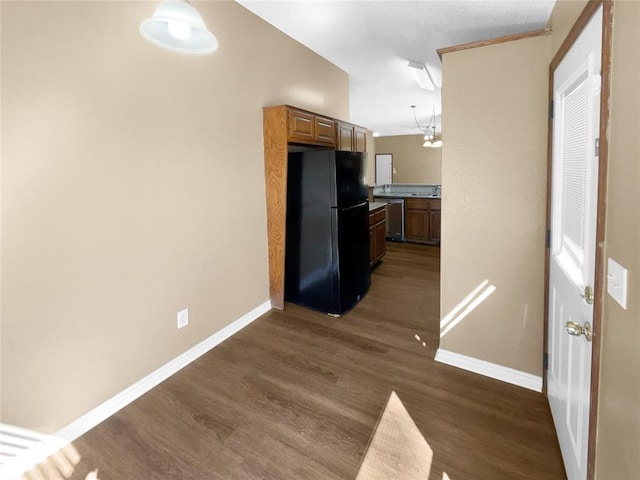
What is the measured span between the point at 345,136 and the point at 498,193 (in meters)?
2.16

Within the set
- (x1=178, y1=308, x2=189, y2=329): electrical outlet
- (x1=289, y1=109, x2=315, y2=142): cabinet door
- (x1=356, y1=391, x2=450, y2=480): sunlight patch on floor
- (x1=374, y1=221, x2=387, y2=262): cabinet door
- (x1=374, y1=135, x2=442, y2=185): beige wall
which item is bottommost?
(x1=356, y1=391, x2=450, y2=480): sunlight patch on floor

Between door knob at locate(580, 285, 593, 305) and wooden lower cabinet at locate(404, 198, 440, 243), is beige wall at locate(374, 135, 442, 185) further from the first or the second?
door knob at locate(580, 285, 593, 305)

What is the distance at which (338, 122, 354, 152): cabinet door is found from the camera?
3764 millimetres

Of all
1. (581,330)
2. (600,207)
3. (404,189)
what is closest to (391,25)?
(600,207)

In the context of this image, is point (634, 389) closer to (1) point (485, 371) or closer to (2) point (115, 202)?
(1) point (485, 371)

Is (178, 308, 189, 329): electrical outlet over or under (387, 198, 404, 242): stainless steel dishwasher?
under

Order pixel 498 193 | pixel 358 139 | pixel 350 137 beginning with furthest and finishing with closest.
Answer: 1. pixel 358 139
2. pixel 350 137
3. pixel 498 193

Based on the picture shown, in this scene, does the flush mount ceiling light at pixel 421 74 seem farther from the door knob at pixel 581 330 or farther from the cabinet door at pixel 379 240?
the door knob at pixel 581 330

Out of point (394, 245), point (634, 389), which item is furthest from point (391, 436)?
point (394, 245)

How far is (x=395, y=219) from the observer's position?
656cm

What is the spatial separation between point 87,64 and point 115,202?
723 mm

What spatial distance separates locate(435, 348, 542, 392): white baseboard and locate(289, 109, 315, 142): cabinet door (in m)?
2.13

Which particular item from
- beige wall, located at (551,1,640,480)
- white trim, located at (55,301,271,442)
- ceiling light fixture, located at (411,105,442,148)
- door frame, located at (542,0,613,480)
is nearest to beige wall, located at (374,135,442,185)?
ceiling light fixture, located at (411,105,442,148)

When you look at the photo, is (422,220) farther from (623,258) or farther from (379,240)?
(623,258)
